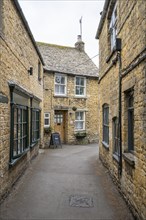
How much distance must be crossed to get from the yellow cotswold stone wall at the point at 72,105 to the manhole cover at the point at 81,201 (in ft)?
36.2

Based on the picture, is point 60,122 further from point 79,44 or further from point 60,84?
point 79,44

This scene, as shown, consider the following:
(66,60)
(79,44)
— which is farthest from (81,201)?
(79,44)

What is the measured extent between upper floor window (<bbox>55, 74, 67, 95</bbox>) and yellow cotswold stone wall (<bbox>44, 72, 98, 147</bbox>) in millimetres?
333

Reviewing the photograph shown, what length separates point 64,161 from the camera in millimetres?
12078

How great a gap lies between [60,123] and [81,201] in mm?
12753

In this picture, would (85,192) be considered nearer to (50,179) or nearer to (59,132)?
(50,179)

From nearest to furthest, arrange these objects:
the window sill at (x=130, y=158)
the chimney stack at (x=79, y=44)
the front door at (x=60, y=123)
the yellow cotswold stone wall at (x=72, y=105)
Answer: the window sill at (x=130, y=158)
the yellow cotswold stone wall at (x=72, y=105)
the front door at (x=60, y=123)
the chimney stack at (x=79, y=44)

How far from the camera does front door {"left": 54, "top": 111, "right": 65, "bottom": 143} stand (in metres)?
18.8

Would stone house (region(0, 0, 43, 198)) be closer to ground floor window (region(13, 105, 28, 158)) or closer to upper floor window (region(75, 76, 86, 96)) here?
ground floor window (region(13, 105, 28, 158))

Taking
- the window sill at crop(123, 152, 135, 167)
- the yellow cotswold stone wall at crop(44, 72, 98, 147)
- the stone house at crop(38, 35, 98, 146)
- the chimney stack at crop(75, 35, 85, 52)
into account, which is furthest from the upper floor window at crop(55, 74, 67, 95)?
the window sill at crop(123, 152, 135, 167)

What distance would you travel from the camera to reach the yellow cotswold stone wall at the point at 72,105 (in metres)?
17.9

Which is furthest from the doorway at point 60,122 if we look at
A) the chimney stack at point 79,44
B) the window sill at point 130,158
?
the window sill at point 130,158

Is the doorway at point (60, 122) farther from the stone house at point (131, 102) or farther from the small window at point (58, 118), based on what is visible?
the stone house at point (131, 102)

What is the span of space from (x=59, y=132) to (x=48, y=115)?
6.25 ft
